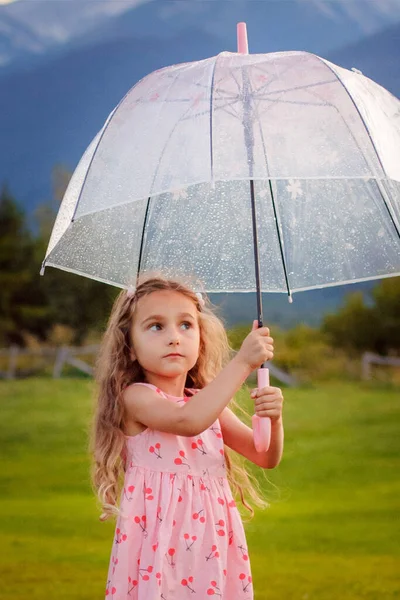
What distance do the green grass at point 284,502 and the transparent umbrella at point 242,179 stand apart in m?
1.26

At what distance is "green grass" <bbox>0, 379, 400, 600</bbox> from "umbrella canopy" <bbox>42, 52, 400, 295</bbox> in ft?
4.12

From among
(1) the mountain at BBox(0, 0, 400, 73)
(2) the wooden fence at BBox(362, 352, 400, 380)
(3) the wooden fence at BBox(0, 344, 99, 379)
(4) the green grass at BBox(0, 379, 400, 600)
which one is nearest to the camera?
(4) the green grass at BBox(0, 379, 400, 600)

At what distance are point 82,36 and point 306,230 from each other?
4305 millimetres

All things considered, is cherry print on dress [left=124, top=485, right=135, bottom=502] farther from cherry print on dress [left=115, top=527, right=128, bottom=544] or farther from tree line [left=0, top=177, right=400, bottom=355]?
tree line [left=0, top=177, right=400, bottom=355]

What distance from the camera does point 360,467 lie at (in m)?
5.41

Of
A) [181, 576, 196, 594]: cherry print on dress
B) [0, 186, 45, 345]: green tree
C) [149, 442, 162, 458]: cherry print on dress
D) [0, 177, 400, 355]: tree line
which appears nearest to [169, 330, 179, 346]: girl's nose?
[149, 442, 162, 458]: cherry print on dress

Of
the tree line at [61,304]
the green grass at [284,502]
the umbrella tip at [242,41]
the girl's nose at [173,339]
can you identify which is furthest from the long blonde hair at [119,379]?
the tree line at [61,304]

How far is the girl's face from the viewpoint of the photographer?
190 centimetres

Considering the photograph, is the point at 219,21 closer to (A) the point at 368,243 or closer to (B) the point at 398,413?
(B) the point at 398,413

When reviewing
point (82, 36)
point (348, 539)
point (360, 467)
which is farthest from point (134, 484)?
point (82, 36)

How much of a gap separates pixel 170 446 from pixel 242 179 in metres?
0.55

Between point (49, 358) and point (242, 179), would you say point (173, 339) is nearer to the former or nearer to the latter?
point (242, 179)

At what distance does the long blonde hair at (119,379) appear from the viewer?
1936 mm

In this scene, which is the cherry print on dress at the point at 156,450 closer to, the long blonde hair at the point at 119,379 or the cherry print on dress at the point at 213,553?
the long blonde hair at the point at 119,379
